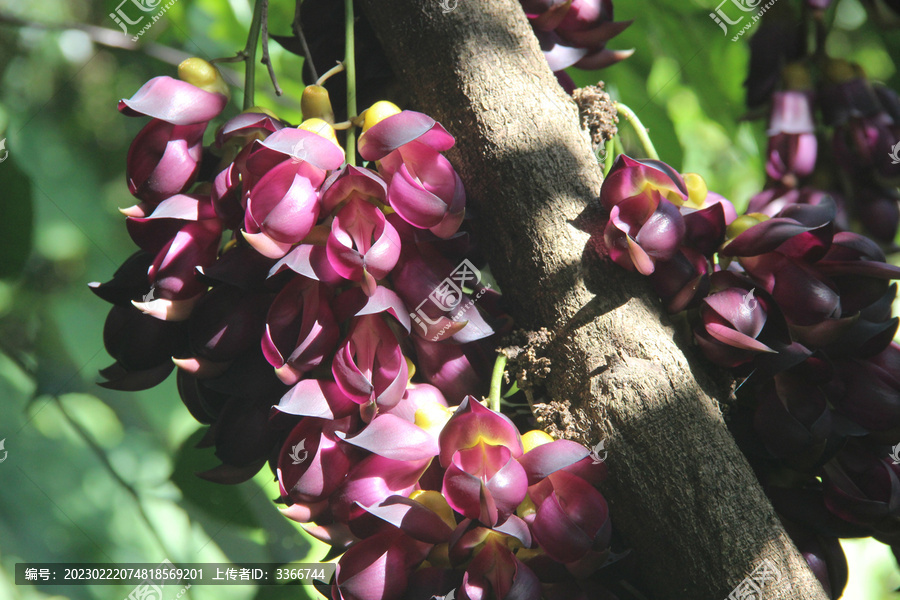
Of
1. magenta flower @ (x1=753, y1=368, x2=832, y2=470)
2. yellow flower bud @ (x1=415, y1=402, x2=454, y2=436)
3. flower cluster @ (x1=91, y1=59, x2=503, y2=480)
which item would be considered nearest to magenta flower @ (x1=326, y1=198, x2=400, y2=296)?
flower cluster @ (x1=91, y1=59, x2=503, y2=480)

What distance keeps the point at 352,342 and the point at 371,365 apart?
24mm

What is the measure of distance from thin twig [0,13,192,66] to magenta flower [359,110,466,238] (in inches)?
30.9

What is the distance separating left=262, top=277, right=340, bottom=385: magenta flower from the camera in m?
0.52

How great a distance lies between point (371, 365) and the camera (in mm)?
519

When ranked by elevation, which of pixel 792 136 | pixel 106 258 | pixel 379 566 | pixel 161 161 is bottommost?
pixel 106 258

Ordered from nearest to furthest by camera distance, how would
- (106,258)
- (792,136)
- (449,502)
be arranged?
(449,502) < (792,136) < (106,258)

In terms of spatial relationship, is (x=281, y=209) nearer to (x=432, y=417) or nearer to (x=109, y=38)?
(x=432, y=417)

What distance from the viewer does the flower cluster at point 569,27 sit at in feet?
2.33

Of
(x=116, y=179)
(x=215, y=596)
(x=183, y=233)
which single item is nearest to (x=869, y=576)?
(x=215, y=596)

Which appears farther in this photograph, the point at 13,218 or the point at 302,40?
the point at 13,218

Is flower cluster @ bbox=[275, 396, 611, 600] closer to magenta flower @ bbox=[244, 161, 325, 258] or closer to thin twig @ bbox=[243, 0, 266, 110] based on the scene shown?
magenta flower @ bbox=[244, 161, 325, 258]

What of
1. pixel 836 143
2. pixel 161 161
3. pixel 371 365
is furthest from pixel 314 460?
pixel 836 143

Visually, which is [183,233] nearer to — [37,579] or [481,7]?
[481,7]

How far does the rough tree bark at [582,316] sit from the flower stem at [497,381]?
4cm
